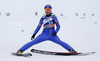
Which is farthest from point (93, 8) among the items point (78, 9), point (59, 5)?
point (59, 5)

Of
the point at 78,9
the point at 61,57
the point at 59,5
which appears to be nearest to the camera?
the point at 61,57

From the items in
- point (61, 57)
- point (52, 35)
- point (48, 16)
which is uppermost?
point (48, 16)

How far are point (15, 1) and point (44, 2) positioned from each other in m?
4.53

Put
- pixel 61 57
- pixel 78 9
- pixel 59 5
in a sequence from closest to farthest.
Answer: pixel 61 57 < pixel 78 9 < pixel 59 5

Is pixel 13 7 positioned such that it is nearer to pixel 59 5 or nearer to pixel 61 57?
pixel 59 5

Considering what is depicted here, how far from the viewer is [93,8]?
3134 cm

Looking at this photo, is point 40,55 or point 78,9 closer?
point 40,55

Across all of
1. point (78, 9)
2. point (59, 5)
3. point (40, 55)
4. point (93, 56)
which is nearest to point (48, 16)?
point (40, 55)

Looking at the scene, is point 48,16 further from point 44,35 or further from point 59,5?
point 59,5

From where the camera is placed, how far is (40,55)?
8.13 metres

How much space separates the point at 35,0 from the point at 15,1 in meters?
3.05

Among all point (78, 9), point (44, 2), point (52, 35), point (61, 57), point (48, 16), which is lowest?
point (61, 57)

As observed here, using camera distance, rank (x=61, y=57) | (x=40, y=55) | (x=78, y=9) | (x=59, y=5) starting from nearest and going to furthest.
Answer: (x=61, y=57) < (x=40, y=55) < (x=78, y=9) < (x=59, y=5)

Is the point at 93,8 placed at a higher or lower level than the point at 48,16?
higher
